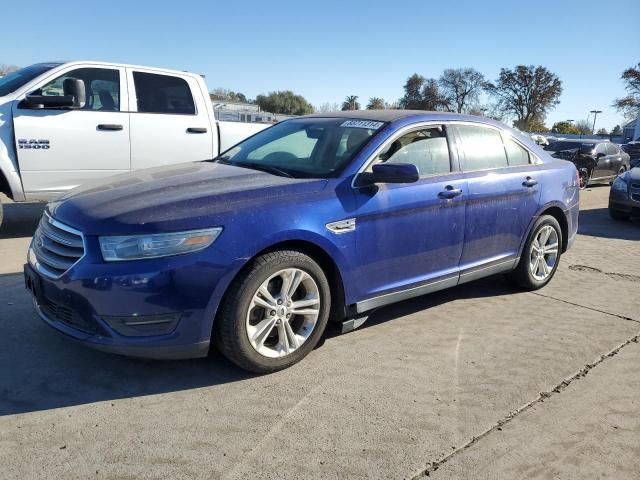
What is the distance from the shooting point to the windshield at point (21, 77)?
6070 millimetres

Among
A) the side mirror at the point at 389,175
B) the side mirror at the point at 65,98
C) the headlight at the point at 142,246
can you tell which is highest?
the side mirror at the point at 65,98

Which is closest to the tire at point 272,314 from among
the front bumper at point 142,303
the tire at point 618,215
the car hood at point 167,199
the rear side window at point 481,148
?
the front bumper at point 142,303

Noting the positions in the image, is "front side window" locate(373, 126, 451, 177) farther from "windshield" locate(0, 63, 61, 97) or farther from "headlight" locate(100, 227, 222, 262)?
"windshield" locate(0, 63, 61, 97)

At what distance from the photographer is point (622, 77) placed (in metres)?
63.9

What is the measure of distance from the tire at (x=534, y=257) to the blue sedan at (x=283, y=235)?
0.13m

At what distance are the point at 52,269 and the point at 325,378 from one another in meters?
1.72

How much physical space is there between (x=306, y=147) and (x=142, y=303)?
192 cm

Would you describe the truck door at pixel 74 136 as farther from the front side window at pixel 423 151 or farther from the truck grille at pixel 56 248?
the front side window at pixel 423 151

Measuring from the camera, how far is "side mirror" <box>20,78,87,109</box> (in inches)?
233

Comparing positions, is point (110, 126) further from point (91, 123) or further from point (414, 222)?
point (414, 222)

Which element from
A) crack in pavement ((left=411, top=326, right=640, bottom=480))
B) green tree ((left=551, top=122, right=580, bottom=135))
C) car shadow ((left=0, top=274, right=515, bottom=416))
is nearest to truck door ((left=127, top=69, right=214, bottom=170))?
car shadow ((left=0, top=274, right=515, bottom=416))

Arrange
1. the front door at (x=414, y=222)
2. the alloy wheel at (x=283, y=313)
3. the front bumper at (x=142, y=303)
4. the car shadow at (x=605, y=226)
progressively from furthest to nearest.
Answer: the car shadow at (x=605, y=226)
the front door at (x=414, y=222)
the alloy wheel at (x=283, y=313)
the front bumper at (x=142, y=303)

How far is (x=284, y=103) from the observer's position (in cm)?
6103

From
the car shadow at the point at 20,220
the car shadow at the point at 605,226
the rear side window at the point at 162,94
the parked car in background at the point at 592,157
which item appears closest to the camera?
the car shadow at the point at 20,220
